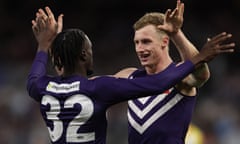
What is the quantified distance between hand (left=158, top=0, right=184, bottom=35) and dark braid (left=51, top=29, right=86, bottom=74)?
57cm

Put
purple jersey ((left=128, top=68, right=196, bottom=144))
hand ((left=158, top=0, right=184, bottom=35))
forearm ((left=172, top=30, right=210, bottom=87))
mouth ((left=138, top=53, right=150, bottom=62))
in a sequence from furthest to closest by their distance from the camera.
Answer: mouth ((left=138, top=53, right=150, bottom=62)) → purple jersey ((left=128, top=68, right=196, bottom=144)) → forearm ((left=172, top=30, right=210, bottom=87)) → hand ((left=158, top=0, right=184, bottom=35))

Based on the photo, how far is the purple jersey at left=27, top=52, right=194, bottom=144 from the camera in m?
5.66

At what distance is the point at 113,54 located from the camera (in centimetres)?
1393

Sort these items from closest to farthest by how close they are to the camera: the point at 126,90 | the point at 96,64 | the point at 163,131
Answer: the point at 126,90
the point at 163,131
the point at 96,64

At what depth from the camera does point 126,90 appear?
18.6 feet

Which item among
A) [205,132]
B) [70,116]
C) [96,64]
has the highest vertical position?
[70,116]

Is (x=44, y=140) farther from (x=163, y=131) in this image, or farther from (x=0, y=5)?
(x=163, y=131)

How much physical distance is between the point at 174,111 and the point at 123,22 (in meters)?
8.13

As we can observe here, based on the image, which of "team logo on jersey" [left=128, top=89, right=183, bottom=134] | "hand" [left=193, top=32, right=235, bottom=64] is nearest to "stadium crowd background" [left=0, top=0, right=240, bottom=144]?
"team logo on jersey" [left=128, top=89, right=183, bottom=134]

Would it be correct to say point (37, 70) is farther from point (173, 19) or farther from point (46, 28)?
point (173, 19)

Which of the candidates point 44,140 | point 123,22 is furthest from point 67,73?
point 123,22

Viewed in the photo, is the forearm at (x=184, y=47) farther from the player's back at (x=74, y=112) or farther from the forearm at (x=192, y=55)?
the player's back at (x=74, y=112)

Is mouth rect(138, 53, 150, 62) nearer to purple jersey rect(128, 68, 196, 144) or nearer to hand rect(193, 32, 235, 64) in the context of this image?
purple jersey rect(128, 68, 196, 144)

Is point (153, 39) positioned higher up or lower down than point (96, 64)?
higher up
